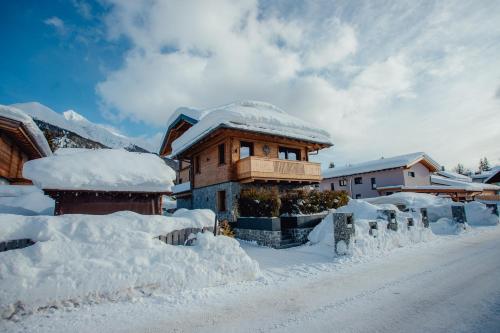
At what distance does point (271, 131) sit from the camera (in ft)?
51.1

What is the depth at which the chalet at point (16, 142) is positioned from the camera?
1012cm

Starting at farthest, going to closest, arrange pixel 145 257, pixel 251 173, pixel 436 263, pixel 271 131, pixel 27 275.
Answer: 1. pixel 271 131
2. pixel 251 173
3. pixel 436 263
4. pixel 145 257
5. pixel 27 275

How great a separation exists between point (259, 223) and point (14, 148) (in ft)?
44.7

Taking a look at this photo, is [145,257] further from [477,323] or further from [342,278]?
[477,323]

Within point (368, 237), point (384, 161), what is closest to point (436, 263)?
point (368, 237)

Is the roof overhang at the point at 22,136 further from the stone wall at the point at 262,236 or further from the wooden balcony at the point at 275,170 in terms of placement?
the stone wall at the point at 262,236

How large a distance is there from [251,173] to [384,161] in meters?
25.1

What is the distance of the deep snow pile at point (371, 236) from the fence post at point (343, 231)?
0.80 ft

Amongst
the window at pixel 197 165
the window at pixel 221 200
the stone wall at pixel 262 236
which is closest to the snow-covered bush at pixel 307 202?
the stone wall at pixel 262 236

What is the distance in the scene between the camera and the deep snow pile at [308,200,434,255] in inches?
360

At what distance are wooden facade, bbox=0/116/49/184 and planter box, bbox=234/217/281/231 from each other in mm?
10392

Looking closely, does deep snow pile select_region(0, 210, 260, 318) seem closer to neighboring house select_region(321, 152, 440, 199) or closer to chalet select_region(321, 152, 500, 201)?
neighboring house select_region(321, 152, 440, 199)

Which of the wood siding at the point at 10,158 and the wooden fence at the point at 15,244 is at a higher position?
the wood siding at the point at 10,158

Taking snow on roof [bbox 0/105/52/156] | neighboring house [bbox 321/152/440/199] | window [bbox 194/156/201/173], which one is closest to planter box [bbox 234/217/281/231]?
window [bbox 194/156/201/173]
